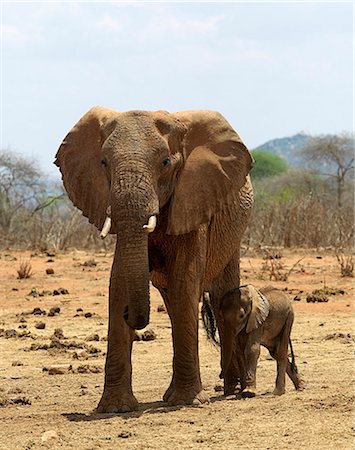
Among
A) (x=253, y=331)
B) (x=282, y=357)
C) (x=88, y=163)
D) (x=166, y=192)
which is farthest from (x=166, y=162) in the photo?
(x=282, y=357)

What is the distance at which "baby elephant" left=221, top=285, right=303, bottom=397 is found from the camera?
7.46 meters

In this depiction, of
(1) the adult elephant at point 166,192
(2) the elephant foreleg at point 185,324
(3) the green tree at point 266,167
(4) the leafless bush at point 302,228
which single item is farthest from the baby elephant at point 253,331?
(3) the green tree at point 266,167

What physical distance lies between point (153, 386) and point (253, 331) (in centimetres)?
116

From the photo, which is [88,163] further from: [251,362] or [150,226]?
[251,362]

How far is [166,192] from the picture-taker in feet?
22.4

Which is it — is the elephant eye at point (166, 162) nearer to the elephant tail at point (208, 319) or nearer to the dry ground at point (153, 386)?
the dry ground at point (153, 386)

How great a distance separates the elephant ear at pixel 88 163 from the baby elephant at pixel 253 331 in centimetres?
119

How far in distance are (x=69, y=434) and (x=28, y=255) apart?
12728 mm

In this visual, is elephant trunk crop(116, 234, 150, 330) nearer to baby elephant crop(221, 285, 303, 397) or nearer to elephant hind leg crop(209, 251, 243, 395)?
baby elephant crop(221, 285, 303, 397)

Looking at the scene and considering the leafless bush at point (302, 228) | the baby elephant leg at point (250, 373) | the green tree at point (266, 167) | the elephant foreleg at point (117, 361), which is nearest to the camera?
the elephant foreleg at point (117, 361)

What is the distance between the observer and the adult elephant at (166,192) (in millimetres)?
6586

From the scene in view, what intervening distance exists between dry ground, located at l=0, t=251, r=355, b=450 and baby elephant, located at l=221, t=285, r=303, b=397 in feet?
→ 0.59

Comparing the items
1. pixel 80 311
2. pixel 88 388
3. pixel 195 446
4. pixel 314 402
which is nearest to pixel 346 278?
pixel 80 311


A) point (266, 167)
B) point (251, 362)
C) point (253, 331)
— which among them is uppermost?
point (266, 167)
